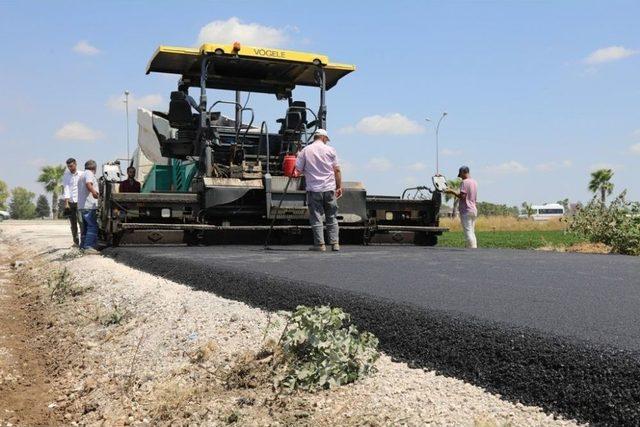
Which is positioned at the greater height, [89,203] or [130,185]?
[130,185]

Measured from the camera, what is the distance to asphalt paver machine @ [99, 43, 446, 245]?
1023 centimetres

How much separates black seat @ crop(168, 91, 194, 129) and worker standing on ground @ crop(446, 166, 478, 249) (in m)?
4.58

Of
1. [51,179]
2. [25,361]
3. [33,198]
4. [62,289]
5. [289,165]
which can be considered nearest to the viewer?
[25,361]

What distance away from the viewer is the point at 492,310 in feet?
13.4

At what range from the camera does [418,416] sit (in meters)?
2.94

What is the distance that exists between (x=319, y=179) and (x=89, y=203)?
4552mm

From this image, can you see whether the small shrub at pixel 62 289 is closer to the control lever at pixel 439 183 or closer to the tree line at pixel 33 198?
the control lever at pixel 439 183

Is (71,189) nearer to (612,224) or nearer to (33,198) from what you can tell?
(612,224)

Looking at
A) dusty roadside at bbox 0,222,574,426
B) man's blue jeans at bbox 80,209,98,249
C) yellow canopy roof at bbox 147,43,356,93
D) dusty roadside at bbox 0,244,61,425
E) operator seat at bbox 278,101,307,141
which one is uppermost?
yellow canopy roof at bbox 147,43,356,93

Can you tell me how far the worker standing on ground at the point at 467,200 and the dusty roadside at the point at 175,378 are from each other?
6.19 metres

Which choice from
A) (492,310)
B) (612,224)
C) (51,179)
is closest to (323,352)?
(492,310)

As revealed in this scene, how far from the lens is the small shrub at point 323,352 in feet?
11.5

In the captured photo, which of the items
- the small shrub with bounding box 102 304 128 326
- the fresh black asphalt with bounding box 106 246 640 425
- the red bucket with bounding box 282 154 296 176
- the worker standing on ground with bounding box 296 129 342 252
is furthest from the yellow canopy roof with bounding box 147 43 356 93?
the small shrub with bounding box 102 304 128 326

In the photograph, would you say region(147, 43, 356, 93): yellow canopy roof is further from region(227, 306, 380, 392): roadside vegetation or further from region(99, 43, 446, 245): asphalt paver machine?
region(227, 306, 380, 392): roadside vegetation
